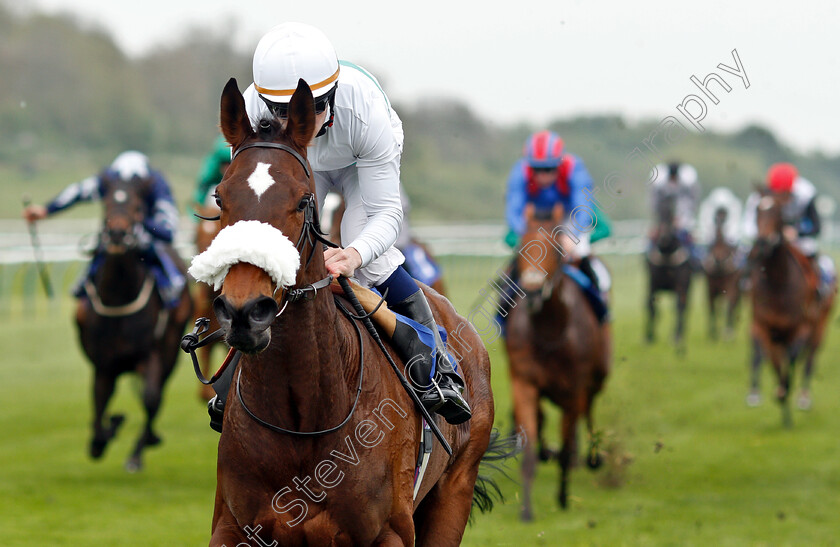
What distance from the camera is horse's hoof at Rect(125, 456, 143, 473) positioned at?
8070mm

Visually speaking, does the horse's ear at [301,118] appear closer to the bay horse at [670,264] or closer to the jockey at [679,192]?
the jockey at [679,192]

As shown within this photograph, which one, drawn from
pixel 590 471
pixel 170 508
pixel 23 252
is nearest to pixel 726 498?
pixel 590 471

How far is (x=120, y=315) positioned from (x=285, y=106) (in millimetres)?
4962

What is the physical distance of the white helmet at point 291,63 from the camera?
123 inches

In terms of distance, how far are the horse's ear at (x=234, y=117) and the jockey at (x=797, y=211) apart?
7.95 metres

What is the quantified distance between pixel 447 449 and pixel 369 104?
118cm

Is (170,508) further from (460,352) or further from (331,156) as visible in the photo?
(331,156)

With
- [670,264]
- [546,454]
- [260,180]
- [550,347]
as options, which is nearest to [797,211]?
[550,347]

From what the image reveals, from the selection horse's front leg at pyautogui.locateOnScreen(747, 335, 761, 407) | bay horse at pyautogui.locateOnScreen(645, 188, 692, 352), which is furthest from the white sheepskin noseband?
bay horse at pyautogui.locateOnScreen(645, 188, 692, 352)

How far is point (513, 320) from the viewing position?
7.29 meters

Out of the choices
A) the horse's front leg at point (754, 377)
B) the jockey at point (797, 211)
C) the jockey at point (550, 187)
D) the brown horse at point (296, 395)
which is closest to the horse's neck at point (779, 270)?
the jockey at point (797, 211)

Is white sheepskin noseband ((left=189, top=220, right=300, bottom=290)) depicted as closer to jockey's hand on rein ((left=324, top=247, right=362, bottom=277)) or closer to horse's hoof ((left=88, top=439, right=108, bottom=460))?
jockey's hand on rein ((left=324, top=247, right=362, bottom=277))

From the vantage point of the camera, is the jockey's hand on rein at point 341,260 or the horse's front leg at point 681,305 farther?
the horse's front leg at point 681,305

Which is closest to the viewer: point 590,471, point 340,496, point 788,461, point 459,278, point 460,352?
point 340,496
